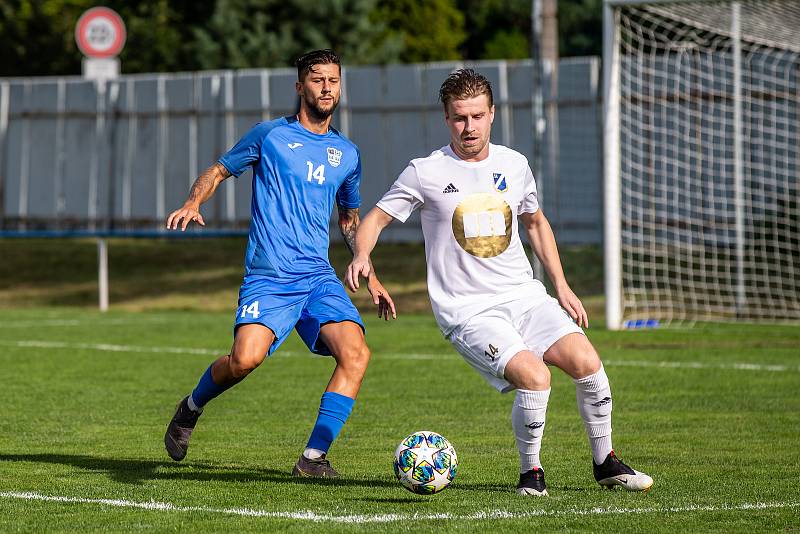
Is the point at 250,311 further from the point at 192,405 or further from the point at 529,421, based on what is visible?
the point at 529,421

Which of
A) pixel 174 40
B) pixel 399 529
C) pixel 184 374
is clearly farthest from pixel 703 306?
pixel 174 40

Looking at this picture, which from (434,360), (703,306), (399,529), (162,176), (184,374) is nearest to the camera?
(399,529)

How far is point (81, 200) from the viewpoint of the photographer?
92.1ft

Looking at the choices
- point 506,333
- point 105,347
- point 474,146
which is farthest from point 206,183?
point 105,347

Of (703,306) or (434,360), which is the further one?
(703,306)

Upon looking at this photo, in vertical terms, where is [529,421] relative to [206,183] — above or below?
below

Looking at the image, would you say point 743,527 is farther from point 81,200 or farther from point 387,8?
point 387,8

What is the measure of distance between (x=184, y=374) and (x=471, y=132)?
6611 millimetres

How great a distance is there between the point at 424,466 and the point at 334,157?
1.98 meters

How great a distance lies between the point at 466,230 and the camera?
691 cm

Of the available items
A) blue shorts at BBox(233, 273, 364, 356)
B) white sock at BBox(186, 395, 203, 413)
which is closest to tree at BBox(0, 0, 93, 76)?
white sock at BBox(186, 395, 203, 413)

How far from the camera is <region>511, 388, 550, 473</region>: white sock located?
22.0 ft

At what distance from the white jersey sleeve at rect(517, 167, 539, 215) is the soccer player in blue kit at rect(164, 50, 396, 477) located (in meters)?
0.90

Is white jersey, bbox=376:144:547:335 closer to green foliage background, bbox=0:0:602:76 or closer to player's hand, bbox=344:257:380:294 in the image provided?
player's hand, bbox=344:257:380:294
